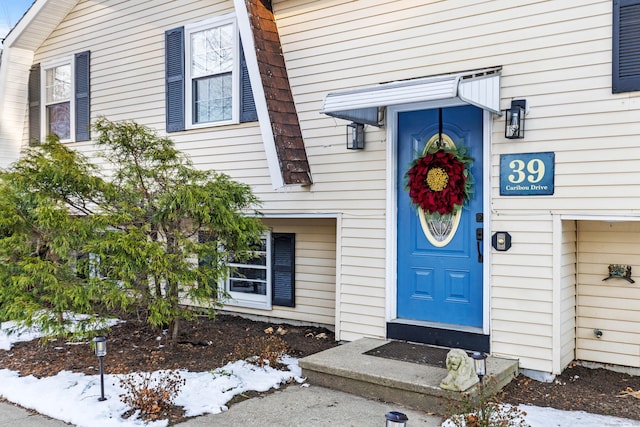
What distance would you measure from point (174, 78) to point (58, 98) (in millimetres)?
2966

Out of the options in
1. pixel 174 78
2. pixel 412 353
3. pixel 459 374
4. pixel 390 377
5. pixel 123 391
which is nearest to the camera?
pixel 459 374

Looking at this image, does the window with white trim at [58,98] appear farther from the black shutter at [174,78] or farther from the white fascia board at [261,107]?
the white fascia board at [261,107]

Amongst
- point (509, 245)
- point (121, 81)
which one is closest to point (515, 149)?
point (509, 245)

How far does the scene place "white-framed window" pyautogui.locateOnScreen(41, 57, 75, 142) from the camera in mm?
8996

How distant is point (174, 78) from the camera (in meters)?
7.50

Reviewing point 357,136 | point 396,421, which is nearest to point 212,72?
point 357,136

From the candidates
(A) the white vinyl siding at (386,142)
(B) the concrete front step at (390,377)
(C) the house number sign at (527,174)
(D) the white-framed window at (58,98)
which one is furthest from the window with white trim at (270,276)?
(D) the white-framed window at (58,98)

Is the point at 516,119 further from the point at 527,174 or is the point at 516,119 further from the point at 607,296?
the point at 607,296

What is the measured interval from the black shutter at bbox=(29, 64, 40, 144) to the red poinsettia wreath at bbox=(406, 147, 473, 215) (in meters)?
7.14

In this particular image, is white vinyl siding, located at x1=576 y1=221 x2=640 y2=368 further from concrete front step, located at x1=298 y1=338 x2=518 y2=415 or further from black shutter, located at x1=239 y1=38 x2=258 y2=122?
black shutter, located at x1=239 y1=38 x2=258 y2=122

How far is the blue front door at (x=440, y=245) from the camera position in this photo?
5117 mm

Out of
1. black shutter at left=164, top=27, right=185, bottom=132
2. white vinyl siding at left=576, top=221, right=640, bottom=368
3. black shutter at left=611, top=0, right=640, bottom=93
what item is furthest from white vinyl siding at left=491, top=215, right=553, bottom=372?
black shutter at left=164, top=27, right=185, bottom=132

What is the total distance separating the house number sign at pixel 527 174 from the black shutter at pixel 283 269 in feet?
9.43

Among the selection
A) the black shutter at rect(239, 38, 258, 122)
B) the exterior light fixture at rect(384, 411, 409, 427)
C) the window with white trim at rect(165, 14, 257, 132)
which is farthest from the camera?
the window with white trim at rect(165, 14, 257, 132)
